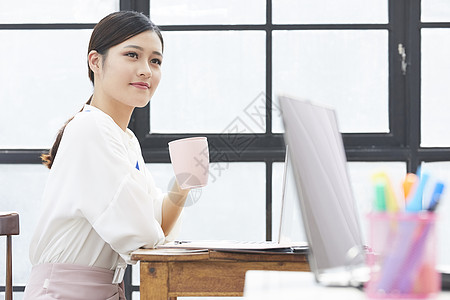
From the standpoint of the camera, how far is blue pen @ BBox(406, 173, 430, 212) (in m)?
0.76

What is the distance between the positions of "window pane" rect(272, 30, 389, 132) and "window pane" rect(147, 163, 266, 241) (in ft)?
0.85

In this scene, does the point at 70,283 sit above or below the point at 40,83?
below

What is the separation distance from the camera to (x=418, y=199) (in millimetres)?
767

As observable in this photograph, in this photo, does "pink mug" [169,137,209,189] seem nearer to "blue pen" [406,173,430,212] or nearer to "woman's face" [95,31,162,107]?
"woman's face" [95,31,162,107]

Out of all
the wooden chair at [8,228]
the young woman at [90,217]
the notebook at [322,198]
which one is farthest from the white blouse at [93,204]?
the notebook at [322,198]

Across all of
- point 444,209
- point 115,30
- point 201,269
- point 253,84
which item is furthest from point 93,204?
point 444,209

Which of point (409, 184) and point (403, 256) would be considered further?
point (409, 184)

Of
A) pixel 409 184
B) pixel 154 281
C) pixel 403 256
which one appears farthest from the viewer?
pixel 154 281

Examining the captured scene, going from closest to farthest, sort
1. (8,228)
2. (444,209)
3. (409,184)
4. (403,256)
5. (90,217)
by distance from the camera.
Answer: (403,256)
(409,184)
(90,217)
(8,228)
(444,209)

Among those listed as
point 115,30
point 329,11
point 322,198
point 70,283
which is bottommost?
point 70,283

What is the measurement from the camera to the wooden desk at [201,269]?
4.61 feet

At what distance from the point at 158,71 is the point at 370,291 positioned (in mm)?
1338

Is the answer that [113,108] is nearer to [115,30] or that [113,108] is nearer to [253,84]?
[115,30]

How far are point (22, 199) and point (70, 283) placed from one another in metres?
1.14
